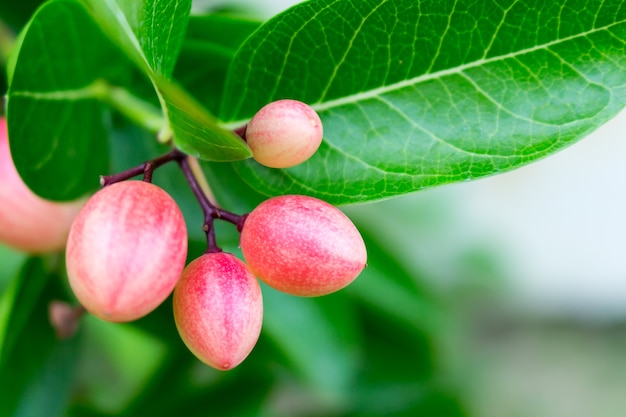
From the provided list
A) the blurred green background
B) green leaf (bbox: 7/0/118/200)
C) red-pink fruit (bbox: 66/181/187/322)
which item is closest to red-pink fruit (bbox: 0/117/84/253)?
green leaf (bbox: 7/0/118/200)

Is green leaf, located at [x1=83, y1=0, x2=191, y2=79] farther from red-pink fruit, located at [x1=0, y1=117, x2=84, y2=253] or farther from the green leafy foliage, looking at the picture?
red-pink fruit, located at [x1=0, y1=117, x2=84, y2=253]

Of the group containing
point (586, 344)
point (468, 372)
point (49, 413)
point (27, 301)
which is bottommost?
point (586, 344)

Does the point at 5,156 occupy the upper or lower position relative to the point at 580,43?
lower

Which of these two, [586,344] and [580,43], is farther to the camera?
[586,344]

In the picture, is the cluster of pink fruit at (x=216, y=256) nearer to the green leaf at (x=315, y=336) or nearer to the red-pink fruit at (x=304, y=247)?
the red-pink fruit at (x=304, y=247)

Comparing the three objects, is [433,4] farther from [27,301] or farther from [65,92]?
[27,301]

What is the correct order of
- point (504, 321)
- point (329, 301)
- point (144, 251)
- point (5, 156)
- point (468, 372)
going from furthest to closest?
point (504, 321), point (468, 372), point (329, 301), point (5, 156), point (144, 251)

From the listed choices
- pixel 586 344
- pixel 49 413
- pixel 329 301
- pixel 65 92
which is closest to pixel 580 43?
pixel 65 92
